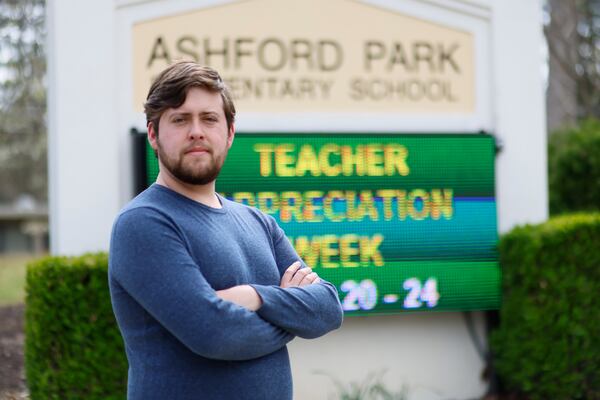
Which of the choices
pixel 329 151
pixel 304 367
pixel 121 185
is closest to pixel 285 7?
pixel 329 151

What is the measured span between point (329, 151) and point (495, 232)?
56.1 inches

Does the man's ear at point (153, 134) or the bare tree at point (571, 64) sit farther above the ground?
the bare tree at point (571, 64)

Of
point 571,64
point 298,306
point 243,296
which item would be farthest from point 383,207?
point 571,64

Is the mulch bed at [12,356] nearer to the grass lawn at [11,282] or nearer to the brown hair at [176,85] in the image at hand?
the grass lawn at [11,282]

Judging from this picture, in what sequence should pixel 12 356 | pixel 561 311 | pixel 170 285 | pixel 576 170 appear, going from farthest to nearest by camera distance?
1. pixel 576 170
2. pixel 12 356
3. pixel 561 311
4. pixel 170 285

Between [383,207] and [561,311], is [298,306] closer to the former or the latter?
[383,207]

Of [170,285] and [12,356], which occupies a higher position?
[170,285]

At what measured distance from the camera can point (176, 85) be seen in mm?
2264

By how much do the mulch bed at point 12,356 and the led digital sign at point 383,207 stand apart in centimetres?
223

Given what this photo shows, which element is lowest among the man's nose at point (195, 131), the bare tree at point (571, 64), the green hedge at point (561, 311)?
the green hedge at point (561, 311)

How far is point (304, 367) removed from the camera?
5922mm

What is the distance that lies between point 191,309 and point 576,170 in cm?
653

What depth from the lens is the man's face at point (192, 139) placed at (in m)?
2.29

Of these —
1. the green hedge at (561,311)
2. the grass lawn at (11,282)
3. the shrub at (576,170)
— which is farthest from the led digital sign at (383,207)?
the grass lawn at (11,282)
